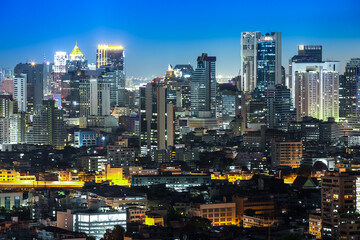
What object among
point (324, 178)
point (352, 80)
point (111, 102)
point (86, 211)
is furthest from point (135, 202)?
point (111, 102)

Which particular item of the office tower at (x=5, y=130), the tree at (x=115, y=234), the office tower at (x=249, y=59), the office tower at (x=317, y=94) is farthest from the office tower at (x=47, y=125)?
the tree at (x=115, y=234)

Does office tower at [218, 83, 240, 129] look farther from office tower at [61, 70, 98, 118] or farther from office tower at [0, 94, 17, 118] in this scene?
office tower at [0, 94, 17, 118]

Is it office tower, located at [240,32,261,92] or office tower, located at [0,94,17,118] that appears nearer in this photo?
office tower, located at [0,94,17,118]

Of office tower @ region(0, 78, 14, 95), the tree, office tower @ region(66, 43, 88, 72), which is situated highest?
office tower @ region(66, 43, 88, 72)

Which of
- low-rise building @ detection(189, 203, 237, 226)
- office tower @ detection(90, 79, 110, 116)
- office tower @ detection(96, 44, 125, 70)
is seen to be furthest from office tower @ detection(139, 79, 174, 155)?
office tower @ detection(96, 44, 125, 70)

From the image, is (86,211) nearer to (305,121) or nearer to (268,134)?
(268,134)
